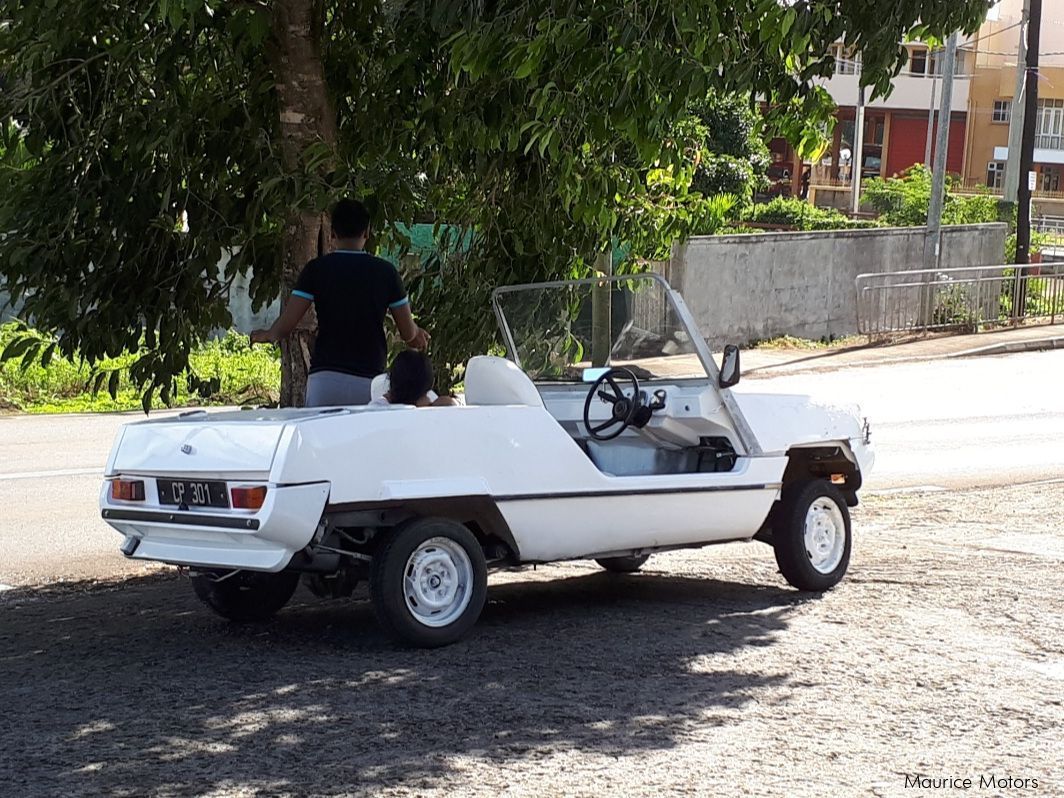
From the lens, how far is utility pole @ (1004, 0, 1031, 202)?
3381 centimetres

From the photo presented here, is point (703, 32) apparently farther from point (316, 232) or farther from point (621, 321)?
point (316, 232)

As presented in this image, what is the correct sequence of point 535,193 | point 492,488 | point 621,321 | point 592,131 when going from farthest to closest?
point 535,193
point 621,321
point 592,131
point 492,488

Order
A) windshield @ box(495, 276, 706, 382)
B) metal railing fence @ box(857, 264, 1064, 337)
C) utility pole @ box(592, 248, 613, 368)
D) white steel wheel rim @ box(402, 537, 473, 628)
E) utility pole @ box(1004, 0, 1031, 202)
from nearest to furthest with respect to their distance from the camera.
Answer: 1. white steel wheel rim @ box(402, 537, 473, 628)
2. windshield @ box(495, 276, 706, 382)
3. utility pole @ box(592, 248, 613, 368)
4. metal railing fence @ box(857, 264, 1064, 337)
5. utility pole @ box(1004, 0, 1031, 202)

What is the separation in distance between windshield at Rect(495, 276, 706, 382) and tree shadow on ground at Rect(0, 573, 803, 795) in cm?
115

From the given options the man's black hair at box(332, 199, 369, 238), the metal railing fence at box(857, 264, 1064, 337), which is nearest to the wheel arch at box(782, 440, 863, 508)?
the man's black hair at box(332, 199, 369, 238)

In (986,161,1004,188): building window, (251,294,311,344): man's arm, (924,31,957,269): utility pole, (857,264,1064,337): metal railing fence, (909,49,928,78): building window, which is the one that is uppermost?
(909,49,928,78): building window

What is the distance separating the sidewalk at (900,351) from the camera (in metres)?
24.6

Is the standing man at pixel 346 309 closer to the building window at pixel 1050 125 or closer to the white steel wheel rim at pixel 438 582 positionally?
the white steel wheel rim at pixel 438 582

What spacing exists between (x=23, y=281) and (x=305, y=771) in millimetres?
4400

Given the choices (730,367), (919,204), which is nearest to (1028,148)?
(919,204)

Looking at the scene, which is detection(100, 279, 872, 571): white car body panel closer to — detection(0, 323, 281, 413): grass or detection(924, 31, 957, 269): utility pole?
detection(0, 323, 281, 413): grass

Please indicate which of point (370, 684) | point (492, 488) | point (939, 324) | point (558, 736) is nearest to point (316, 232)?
point (492, 488)

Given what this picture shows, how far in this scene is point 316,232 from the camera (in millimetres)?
8977

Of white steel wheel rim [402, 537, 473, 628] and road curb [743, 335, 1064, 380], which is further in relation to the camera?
road curb [743, 335, 1064, 380]
